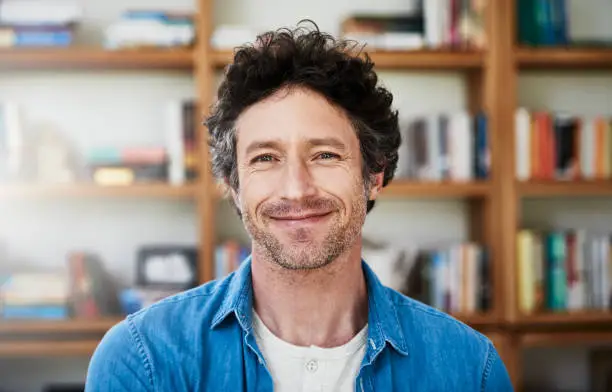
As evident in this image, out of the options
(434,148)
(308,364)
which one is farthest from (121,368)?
(434,148)

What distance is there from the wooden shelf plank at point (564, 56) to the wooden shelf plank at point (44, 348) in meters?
1.97

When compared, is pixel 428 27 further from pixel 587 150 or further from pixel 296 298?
pixel 296 298

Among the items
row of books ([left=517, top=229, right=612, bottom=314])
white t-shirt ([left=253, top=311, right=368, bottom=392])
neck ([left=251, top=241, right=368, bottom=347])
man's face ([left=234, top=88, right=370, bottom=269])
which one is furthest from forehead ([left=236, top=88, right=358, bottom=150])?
row of books ([left=517, top=229, right=612, bottom=314])

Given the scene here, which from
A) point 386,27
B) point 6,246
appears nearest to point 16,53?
point 6,246

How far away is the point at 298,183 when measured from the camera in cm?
140

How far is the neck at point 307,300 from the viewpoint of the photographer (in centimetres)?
144

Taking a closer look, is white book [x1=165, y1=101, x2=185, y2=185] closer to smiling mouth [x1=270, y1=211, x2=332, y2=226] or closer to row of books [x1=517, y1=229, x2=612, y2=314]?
row of books [x1=517, y1=229, x2=612, y2=314]

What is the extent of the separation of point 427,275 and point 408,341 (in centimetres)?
154

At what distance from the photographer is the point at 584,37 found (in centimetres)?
331

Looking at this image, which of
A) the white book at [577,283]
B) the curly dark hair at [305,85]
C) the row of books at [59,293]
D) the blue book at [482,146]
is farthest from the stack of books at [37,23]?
the white book at [577,283]

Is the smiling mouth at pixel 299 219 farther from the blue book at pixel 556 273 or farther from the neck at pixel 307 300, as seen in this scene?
the blue book at pixel 556 273

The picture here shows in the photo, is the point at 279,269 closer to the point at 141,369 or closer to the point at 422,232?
the point at 141,369

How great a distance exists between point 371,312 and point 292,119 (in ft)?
1.32

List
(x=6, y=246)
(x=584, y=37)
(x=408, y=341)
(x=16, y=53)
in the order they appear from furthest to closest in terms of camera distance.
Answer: (x=584, y=37) → (x=6, y=246) → (x=16, y=53) → (x=408, y=341)
